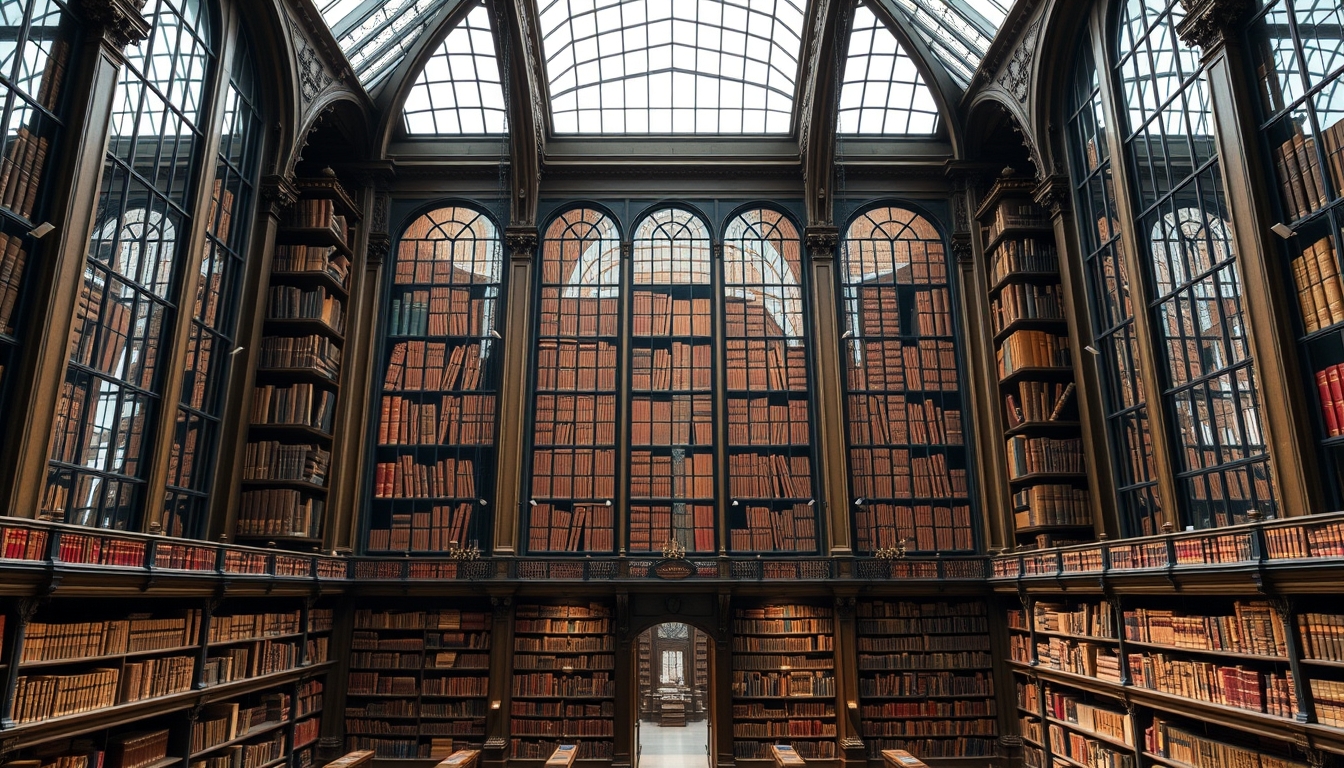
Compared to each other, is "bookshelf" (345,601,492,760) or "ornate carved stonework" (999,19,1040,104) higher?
"ornate carved stonework" (999,19,1040,104)

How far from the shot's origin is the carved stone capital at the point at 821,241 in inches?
605

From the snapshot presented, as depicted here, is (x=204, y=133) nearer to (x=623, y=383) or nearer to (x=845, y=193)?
(x=623, y=383)

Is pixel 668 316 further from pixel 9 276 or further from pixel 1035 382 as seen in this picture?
pixel 9 276

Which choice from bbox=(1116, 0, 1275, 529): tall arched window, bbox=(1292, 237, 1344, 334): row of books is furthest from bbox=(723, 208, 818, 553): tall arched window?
bbox=(1292, 237, 1344, 334): row of books

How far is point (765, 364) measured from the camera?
1505 centimetres

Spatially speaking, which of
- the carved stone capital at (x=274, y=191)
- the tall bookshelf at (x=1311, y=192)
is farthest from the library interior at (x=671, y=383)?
the carved stone capital at (x=274, y=191)

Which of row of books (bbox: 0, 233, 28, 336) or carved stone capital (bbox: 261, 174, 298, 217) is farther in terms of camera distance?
carved stone capital (bbox: 261, 174, 298, 217)

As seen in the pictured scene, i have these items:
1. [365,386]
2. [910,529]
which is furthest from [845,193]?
[365,386]

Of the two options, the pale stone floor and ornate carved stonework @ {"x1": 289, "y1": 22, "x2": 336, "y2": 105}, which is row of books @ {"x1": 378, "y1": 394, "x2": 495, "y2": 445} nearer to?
ornate carved stonework @ {"x1": 289, "y1": 22, "x2": 336, "y2": 105}

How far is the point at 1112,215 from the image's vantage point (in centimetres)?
1191

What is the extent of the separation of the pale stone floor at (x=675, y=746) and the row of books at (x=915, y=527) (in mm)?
4250

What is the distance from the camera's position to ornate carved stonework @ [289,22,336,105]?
1282 cm

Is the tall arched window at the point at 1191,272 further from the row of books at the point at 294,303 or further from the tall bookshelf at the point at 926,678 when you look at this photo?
the row of books at the point at 294,303

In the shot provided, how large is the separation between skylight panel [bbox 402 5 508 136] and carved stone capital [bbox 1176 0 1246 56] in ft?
34.9
